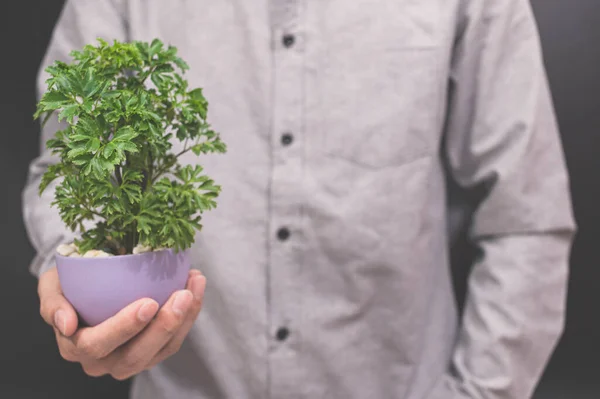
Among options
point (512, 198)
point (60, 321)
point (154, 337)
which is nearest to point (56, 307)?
point (60, 321)

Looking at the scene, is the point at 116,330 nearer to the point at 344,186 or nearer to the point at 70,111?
the point at 70,111

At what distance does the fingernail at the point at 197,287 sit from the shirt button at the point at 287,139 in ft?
1.20

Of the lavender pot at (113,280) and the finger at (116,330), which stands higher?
the lavender pot at (113,280)

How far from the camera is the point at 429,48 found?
1201 millimetres

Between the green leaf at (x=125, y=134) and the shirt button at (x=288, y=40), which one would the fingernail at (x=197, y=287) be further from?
the shirt button at (x=288, y=40)

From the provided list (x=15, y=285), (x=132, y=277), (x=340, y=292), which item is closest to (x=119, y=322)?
(x=132, y=277)

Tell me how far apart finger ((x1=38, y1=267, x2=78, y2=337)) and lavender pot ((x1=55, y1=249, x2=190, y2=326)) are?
0.05 feet

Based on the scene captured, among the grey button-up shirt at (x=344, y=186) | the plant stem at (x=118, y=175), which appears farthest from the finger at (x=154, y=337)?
the grey button-up shirt at (x=344, y=186)

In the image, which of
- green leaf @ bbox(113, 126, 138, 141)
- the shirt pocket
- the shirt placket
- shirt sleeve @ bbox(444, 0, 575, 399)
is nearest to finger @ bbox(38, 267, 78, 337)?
green leaf @ bbox(113, 126, 138, 141)

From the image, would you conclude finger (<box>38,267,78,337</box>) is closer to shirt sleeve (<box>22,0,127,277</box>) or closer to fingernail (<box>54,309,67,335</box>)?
fingernail (<box>54,309,67,335</box>)

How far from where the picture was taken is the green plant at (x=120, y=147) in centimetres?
76

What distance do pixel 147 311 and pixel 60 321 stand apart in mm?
134

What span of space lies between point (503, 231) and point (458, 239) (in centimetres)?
25

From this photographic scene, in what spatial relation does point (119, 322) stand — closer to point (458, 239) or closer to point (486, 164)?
point (486, 164)
